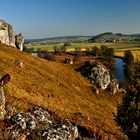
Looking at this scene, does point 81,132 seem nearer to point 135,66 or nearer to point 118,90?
point 135,66

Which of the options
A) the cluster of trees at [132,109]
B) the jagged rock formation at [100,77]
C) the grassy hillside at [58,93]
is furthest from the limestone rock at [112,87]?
the cluster of trees at [132,109]

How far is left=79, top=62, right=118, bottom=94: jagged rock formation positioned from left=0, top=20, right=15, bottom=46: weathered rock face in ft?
95.1

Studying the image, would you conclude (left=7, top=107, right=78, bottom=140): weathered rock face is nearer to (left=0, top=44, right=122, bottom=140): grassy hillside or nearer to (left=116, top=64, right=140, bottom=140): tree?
(left=116, top=64, right=140, bottom=140): tree

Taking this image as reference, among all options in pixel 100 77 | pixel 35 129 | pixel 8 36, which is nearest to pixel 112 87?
pixel 100 77

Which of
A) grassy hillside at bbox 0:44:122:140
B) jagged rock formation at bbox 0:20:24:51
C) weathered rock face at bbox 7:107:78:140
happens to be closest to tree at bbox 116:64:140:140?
weathered rock face at bbox 7:107:78:140

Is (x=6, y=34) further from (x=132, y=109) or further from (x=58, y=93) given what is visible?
(x=132, y=109)

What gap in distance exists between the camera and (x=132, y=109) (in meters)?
29.7

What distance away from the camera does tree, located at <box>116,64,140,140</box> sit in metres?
29.4

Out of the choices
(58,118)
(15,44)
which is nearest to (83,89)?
(58,118)

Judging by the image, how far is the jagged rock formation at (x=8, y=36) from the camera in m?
86.6

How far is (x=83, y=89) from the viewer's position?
206 feet

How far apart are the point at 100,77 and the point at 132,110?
3726cm

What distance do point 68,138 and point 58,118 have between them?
976cm

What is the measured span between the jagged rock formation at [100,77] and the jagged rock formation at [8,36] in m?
29.1
